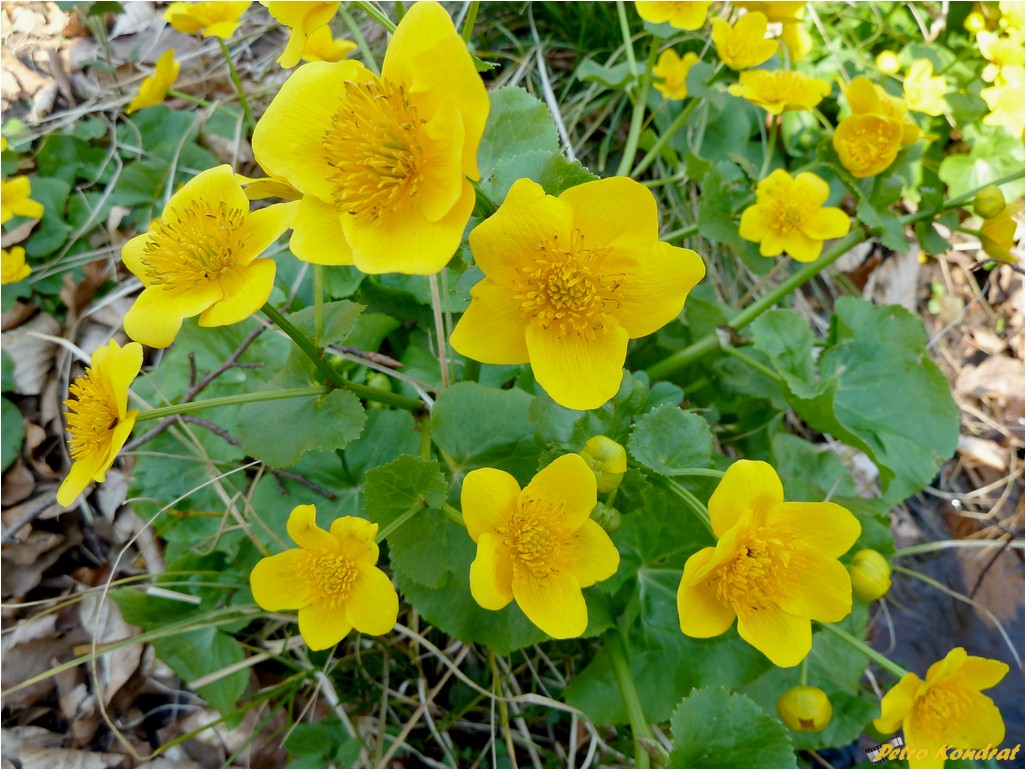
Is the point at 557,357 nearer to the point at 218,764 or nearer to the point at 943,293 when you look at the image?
the point at 218,764

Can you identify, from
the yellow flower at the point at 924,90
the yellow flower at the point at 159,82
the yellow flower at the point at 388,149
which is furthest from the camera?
the yellow flower at the point at 924,90

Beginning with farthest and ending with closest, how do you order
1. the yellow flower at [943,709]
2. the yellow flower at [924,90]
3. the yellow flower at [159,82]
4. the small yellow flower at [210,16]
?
the yellow flower at [924,90] → the yellow flower at [159,82] → the small yellow flower at [210,16] → the yellow flower at [943,709]

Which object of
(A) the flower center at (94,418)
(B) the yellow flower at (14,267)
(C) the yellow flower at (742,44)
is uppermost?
(C) the yellow flower at (742,44)

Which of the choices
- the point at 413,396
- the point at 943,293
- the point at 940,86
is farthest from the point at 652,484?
the point at 943,293

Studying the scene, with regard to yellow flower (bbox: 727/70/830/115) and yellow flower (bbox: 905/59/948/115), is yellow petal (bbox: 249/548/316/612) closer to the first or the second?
yellow flower (bbox: 727/70/830/115)

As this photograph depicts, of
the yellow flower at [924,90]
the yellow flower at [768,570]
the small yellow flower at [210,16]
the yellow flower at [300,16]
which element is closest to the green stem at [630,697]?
the yellow flower at [768,570]

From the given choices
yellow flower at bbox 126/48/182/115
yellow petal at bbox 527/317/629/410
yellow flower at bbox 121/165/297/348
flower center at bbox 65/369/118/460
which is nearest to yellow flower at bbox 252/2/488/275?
yellow flower at bbox 121/165/297/348

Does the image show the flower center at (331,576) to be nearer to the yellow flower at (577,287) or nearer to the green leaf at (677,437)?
the yellow flower at (577,287)
